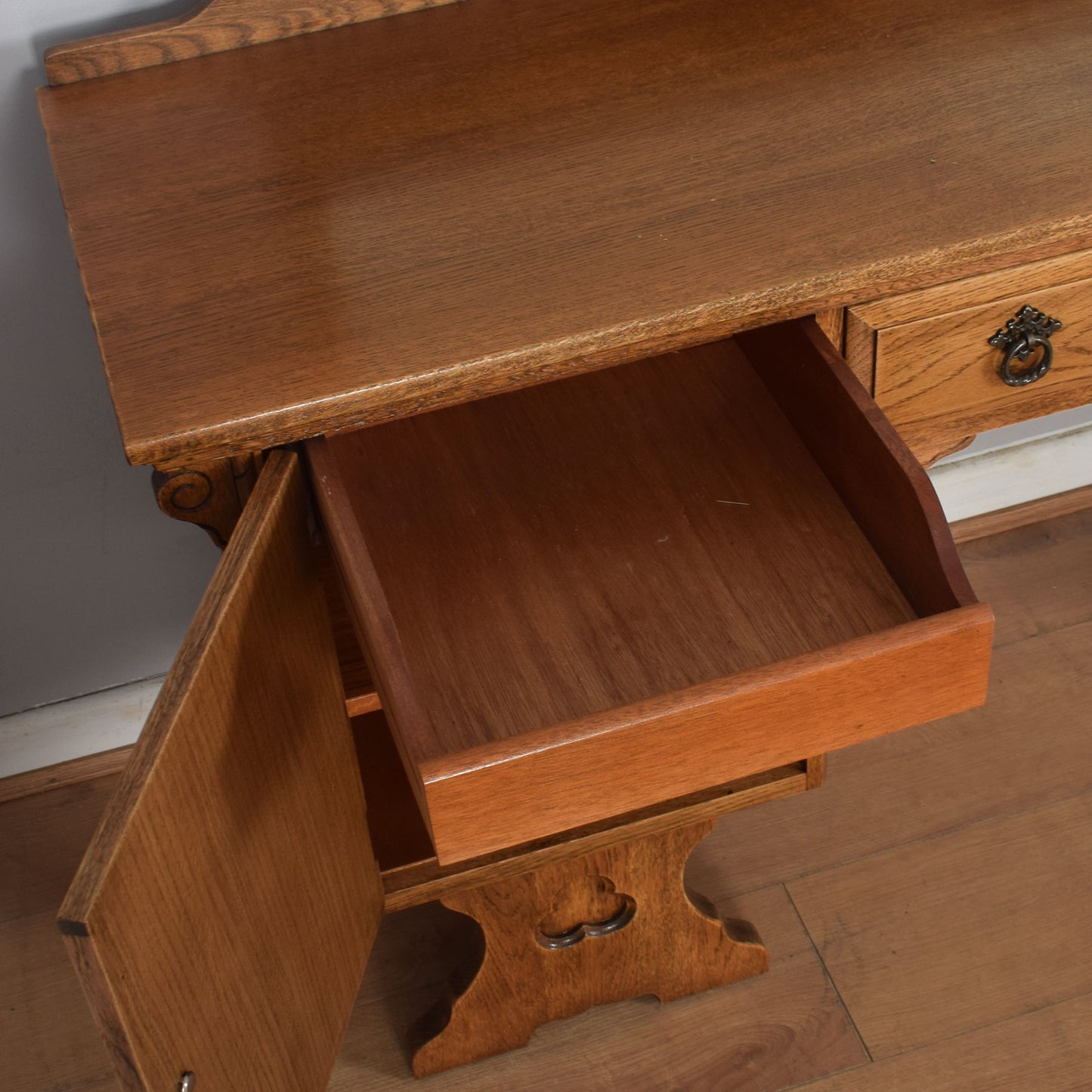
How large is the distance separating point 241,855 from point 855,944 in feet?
2.78

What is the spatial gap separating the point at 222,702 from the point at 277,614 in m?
0.09

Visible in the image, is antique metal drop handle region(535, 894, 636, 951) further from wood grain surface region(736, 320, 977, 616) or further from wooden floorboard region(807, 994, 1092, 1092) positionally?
wood grain surface region(736, 320, 977, 616)

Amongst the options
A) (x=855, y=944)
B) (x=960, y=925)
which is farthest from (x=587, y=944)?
(x=960, y=925)

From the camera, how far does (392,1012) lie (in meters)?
1.37

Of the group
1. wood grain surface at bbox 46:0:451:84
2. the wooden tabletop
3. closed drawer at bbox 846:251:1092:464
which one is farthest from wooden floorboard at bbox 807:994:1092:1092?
A: wood grain surface at bbox 46:0:451:84

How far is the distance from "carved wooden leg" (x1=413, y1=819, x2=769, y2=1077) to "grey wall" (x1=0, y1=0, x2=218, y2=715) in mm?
566

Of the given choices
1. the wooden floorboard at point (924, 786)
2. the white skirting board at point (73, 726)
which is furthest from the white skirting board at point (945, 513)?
the wooden floorboard at point (924, 786)

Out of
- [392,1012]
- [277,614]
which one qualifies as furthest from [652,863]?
[277,614]

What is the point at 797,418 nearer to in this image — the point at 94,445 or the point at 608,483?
the point at 608,483

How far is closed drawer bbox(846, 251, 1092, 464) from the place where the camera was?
91cm

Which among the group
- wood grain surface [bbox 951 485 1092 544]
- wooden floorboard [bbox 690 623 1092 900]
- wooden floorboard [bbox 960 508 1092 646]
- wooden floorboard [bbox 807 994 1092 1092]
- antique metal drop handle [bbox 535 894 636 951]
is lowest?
wooden floorboard [bbox 807 994 1092 1092]

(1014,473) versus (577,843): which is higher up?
(577,843)

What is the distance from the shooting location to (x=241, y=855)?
0.75 meters

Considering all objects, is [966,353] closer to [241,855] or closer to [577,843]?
[577,843]
